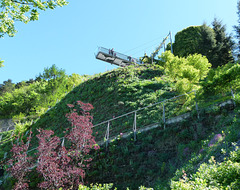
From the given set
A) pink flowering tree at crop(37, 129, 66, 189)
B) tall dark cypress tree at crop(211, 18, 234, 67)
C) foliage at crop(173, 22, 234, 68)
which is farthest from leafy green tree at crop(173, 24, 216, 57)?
pink flowering tree at crop(37, 129, 66, 189)

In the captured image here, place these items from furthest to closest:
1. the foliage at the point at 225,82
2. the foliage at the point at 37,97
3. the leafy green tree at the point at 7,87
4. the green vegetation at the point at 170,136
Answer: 1. the leafy green tree at the point at 7,87
2. the foliage at the point at 37,97
3. the foliage at the point at 225,82
4. the green vegetation at the point at 170,136

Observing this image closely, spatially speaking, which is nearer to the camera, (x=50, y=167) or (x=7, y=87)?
(x=50, y=167)

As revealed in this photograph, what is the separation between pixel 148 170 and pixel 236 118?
10.7ft

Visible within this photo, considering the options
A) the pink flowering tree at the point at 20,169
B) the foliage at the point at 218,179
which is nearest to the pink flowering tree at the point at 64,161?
the pink flowering tree at the point at 20,169

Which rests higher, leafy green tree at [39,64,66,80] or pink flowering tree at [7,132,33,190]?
leafy green tree at [39,64,66,80]

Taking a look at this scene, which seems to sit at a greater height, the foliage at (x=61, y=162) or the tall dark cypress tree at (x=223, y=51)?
the tall dark cypress tree at (x=223, y=51)

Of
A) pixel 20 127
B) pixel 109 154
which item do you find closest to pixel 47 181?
pixel 109 154

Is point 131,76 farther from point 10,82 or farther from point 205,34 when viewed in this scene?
point 10,82

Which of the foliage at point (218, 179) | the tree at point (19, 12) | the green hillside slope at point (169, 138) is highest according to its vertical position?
the tree at point (19, 12)

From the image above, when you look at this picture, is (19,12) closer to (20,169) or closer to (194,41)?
(20,169)

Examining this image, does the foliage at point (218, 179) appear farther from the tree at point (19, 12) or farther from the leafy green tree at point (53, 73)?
the leafy green tree at point (53, 73)

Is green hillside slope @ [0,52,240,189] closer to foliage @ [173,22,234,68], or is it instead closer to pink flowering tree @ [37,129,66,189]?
pink flowering tree @ [37,129,66,189]

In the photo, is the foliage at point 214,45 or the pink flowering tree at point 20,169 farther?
the foliage at point 214,45

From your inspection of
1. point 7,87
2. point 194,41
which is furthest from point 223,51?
point 7,87
